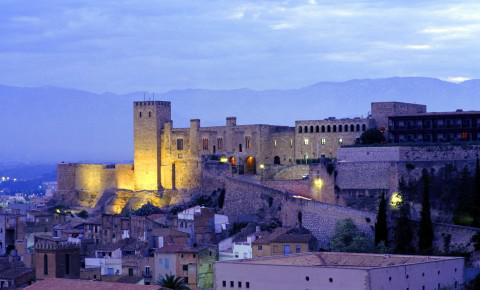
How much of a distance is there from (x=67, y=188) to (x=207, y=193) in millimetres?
16366

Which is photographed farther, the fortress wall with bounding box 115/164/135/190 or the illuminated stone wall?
the fortress wall with bounding box 115/164/135/190

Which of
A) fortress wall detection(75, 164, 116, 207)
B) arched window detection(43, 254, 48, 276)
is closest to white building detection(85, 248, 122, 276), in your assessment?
arched window detection(43, 254, 48, 276)

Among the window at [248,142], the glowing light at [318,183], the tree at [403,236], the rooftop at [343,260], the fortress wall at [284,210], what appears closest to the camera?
the rooftop at [343,260]

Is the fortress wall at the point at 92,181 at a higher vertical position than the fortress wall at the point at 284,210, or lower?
higher

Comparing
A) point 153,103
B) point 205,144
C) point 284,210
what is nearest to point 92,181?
point 153,103

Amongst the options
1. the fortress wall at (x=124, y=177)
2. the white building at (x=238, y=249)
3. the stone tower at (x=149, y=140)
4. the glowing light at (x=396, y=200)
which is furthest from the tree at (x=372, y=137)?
the fortress wall at (x=124, y=177)

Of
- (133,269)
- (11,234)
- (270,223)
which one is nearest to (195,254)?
(133,269)

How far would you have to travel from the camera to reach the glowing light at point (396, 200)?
2345 inches

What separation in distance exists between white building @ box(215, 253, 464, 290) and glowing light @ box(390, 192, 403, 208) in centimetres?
1013

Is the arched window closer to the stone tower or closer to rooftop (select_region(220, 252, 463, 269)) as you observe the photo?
rooftop (select_region(220, 252, 463, 269))

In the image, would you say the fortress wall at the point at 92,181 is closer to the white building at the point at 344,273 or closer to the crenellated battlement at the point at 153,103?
the crenellated battlement at the point at 153,103

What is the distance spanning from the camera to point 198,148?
250ft

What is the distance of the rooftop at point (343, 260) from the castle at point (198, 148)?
2054 cm

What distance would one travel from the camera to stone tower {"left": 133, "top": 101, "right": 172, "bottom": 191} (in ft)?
258
